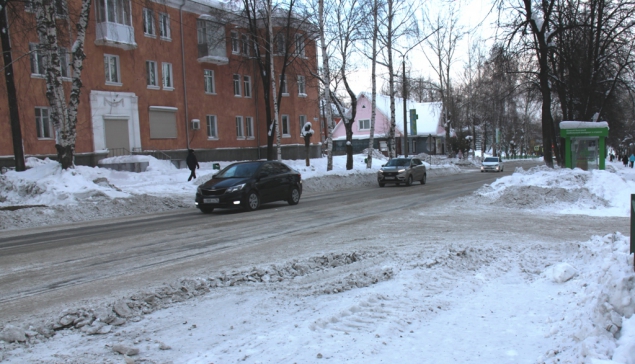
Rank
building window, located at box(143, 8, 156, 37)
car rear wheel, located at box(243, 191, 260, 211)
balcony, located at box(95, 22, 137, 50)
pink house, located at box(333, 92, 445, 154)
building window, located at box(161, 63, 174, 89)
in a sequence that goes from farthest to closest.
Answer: pink house, located at box(333, 92, 445, 154) → building window, located at box(161, 63, 174, 89) → building window, located at box(143, 8, 156, 37) → balcony, located at box(95, 22, 137, 50) → car rear wheel, located at box(243, 191, 260, 211)

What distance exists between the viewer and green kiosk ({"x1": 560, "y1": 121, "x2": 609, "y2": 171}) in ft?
66.4

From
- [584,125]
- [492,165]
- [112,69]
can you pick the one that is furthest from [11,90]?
[492,165]

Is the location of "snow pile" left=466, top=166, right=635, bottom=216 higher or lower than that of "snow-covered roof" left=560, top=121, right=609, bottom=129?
lower

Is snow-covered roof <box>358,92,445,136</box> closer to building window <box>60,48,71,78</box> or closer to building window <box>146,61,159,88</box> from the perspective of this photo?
building window <box>146,61,159,88</box>

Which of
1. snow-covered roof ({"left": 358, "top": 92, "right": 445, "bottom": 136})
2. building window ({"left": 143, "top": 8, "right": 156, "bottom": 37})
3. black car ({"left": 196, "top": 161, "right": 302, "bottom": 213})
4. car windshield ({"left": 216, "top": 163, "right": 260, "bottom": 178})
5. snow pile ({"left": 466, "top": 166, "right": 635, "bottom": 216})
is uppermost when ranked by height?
building window ({"left": 143, "top": 8, "right": 156, "bottom": 37})

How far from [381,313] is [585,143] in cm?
2047

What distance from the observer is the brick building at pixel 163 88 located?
26469 mm

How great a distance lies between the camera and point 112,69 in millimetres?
30203

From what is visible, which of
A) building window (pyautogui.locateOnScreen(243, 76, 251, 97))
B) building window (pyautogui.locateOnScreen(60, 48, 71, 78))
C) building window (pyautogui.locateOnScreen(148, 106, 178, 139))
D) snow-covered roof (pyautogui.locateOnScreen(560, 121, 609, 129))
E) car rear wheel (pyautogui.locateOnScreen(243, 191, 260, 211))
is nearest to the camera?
car rear wheel (pyautogui.locateOnScreen(243, 191, 260, 211))

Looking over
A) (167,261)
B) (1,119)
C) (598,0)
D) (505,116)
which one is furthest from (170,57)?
(505,116)

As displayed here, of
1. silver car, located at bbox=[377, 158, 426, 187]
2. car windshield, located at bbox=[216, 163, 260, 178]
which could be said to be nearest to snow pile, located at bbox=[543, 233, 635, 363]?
car windshield, located at bbox=[216, 163, 260, 178]

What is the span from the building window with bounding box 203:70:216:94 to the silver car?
57.7ft

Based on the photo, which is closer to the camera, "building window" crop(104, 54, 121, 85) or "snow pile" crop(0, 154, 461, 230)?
"snow pile" crop(0, 154, 461, 230)

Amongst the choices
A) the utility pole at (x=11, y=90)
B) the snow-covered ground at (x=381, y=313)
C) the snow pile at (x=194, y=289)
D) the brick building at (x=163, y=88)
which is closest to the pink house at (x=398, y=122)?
the brick building at (x=163, y=88)
